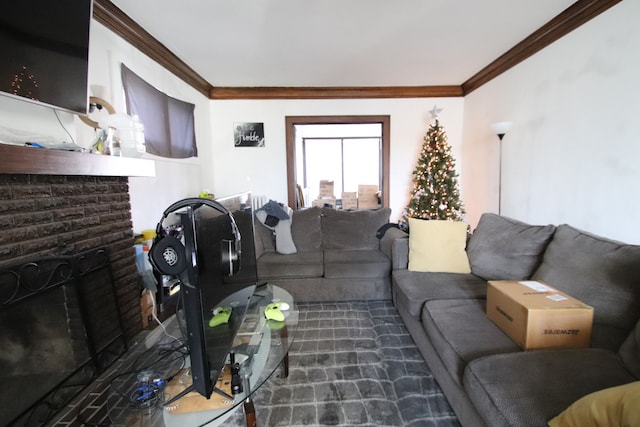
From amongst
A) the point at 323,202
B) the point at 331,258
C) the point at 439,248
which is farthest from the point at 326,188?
the point at 439,248

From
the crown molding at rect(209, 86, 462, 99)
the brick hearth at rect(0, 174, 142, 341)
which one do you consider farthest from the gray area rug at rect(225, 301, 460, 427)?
the crown molding at rect(209, 86, 462, 99)

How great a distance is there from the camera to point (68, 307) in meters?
1.65

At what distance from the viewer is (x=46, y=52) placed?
141 centimetres

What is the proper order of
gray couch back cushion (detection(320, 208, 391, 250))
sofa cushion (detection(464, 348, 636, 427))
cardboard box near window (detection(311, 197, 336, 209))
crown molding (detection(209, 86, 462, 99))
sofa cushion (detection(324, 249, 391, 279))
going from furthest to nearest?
cardboard box near window (detection(311, 197, 336, 209)) < crown molding (detection(209, 86, 462, 99)) < gray couch back cushion (detection(320, 208, 391, 250)) < sofa cushion (detection(324, 249, 391, 279)) < sofa cushion (detection(464, 348, 636, 427))

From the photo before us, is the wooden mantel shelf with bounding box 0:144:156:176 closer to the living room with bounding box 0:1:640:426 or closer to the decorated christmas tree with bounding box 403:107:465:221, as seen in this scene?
the living room with bounding box 0:1:640:426

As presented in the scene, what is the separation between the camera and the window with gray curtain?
2379mm

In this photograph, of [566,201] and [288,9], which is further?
[566,201]

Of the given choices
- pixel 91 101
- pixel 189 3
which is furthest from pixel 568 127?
pixel 91 101

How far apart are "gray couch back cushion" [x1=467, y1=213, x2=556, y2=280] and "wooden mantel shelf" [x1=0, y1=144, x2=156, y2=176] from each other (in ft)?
8.66

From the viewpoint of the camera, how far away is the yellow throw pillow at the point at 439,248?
2203 mm

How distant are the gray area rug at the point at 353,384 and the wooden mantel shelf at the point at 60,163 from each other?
5.18 feet

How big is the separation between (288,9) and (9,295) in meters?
2.51

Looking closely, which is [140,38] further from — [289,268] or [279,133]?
[289,268]

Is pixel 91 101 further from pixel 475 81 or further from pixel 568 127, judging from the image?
pixel 475 81
